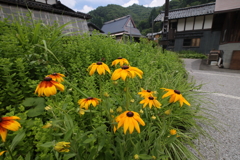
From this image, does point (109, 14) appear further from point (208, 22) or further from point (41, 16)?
point (41, 16)

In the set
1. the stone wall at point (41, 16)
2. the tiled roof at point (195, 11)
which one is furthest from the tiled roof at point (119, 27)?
the stone wall at point (41, 16)

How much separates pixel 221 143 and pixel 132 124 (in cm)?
161

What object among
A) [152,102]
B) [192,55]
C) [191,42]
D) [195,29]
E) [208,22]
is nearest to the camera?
[152,102]

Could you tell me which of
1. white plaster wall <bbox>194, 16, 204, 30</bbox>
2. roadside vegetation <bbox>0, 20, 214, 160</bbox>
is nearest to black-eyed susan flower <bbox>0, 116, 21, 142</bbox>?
roadside vegetation <bbox>0, 20, 214, 160</bbox>

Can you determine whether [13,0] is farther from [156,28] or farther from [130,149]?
[156,28]

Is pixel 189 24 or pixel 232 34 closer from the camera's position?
pixel 232 34

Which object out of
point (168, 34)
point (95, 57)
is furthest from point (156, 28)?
point (95, 57)

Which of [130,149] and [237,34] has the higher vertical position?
[237,34]

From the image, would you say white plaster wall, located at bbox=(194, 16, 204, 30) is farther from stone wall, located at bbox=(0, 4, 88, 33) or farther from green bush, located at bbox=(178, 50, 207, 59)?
stone wall, located at bbox=(0, 4, 88, 33)

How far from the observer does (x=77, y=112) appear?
36.9 inches

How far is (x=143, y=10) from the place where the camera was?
53000 mm

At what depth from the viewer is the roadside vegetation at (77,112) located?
641 mm

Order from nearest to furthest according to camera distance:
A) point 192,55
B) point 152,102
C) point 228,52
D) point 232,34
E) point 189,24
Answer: point 152,102 → point 228,52 → point 232,34 → point 192,55 → point 189,24

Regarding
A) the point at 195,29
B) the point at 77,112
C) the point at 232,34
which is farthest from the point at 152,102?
the point at 195,29
